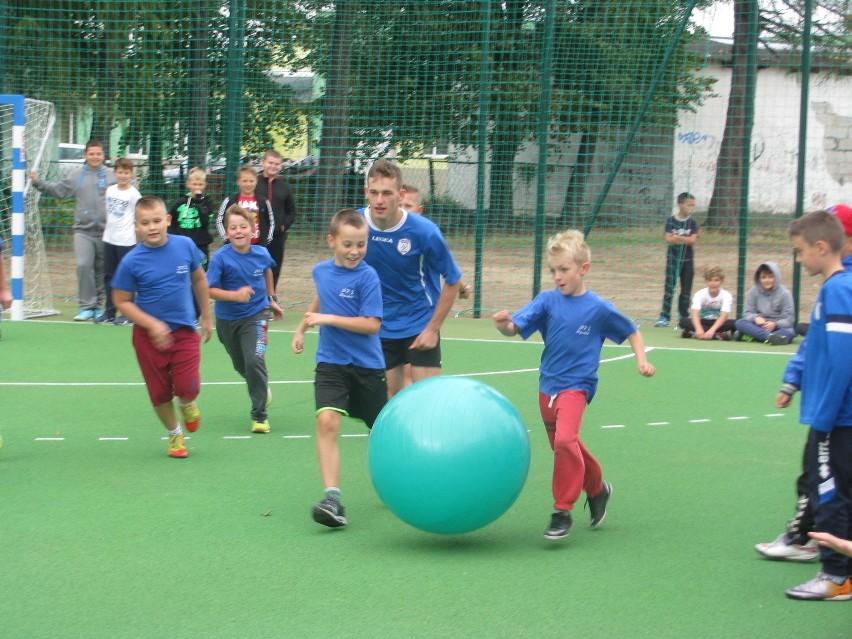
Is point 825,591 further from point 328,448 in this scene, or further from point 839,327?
point 328,448

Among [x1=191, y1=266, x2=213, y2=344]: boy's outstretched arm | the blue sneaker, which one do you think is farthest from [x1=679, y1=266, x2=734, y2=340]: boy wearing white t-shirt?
[x1=191, y1=266, x2=213, y2=344]: boy's outstretched arm

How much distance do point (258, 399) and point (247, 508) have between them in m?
2.17

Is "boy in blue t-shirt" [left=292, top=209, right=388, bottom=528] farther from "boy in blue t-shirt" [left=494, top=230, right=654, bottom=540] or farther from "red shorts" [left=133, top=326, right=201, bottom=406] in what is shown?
"red shorts" [left=133, top=326, right=201, bottom=406]

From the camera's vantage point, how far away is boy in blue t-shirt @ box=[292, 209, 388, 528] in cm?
639

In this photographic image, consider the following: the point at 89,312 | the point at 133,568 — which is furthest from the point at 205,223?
the point at 133,568

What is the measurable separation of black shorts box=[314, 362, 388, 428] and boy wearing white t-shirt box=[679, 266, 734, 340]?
26.8 ft

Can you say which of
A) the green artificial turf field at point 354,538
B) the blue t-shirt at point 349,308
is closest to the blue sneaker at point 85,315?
the green artificial turf field at point 354,538

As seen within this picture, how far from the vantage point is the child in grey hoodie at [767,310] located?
44.8ft

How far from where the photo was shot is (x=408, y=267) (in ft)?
23.6

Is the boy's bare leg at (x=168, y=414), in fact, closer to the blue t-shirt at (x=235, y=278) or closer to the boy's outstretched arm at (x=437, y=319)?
the blue t-shirt at (x=235, y=278)

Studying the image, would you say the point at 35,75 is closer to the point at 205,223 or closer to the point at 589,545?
the point at 205,223

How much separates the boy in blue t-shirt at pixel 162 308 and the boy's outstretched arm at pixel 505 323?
2617 mm

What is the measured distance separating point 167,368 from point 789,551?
4.12m

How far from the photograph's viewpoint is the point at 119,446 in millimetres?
8094
